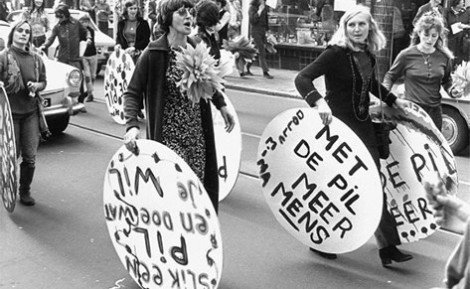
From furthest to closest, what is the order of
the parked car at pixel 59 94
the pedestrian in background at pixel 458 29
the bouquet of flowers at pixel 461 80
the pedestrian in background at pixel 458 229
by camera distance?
the pedestrian in background at pixel 458 29 < the parked car at pixel 59 94 < the bouquet of flowers at pixel 461 80 < the pedestrian in background at pixel 458 229

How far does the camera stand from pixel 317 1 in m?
17.0

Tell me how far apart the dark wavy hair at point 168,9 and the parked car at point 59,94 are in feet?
Result: 16.6

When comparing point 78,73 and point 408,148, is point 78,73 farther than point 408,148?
Yes

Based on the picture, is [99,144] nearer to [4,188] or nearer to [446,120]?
[4,188]

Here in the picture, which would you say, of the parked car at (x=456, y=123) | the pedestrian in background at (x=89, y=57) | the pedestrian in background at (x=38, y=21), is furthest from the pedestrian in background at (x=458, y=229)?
the pedestrian in background at (x=38, y=21)

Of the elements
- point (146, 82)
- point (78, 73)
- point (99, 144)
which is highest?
point (146, 82)

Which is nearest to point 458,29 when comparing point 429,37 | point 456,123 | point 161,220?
point 456,123

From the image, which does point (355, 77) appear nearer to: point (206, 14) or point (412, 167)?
point (412, 167)

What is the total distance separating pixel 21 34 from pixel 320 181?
10.1 feet

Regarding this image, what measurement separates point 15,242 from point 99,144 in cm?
367

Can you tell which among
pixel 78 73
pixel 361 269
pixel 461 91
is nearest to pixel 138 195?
pixel 361 269

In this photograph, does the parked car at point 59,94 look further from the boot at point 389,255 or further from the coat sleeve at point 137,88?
the boot at point 389,255

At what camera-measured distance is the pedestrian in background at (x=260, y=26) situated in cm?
1661

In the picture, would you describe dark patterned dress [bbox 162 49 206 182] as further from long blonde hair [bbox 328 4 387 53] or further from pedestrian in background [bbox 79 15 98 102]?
pedestrian in background [bbox 79 15 98 102]
